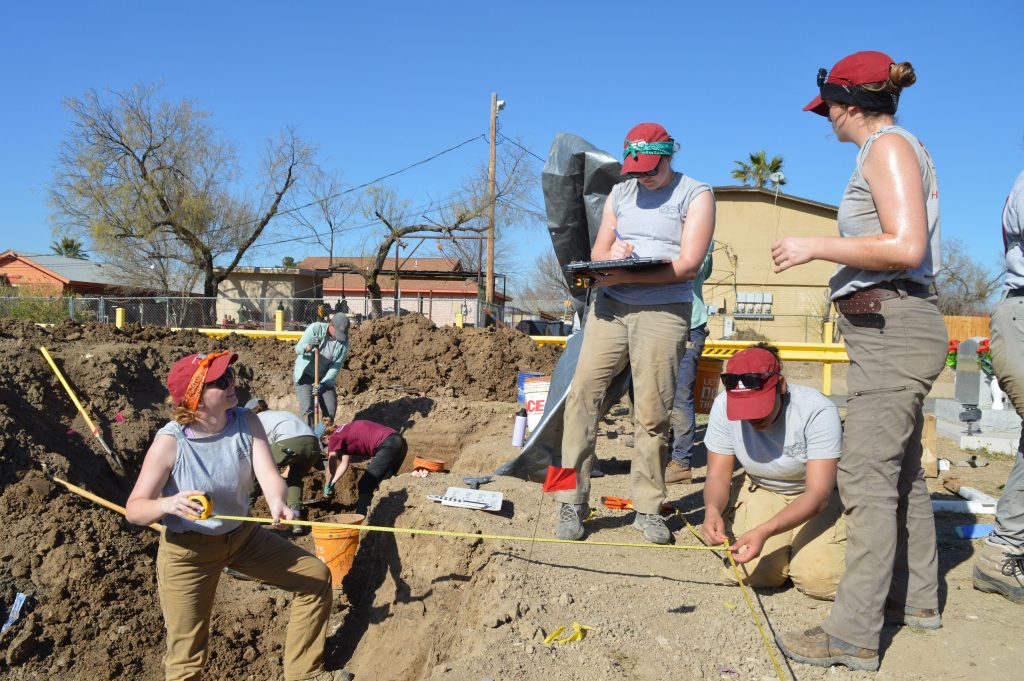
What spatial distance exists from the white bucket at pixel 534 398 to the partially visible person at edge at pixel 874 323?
4342mm

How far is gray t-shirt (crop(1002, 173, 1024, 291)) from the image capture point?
3.46 m

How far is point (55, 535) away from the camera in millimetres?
5113

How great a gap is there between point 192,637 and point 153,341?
34.7 ft

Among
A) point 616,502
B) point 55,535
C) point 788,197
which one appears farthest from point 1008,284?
point 788,197

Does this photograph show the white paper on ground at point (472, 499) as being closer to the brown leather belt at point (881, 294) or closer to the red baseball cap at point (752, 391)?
the red baseball cap at point (752, 391)

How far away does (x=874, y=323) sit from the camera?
2961 millimetres

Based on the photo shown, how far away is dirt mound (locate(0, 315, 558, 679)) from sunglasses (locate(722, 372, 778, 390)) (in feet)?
11.0

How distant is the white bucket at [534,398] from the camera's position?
727cm

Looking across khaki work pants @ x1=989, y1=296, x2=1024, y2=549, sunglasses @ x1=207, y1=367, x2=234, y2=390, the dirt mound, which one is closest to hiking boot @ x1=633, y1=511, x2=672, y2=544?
khaki work pants @ x1=989, y1=296, x2=1024, y2=549

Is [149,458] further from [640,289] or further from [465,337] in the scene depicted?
[465,337]

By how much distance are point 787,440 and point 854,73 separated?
4.99ft

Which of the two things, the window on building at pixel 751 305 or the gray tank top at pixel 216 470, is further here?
the window on building at pixel 751 305

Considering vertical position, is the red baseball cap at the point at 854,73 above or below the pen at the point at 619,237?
above

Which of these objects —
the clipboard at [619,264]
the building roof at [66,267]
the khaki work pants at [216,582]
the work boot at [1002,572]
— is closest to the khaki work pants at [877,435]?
the work boot at [1002,572]
